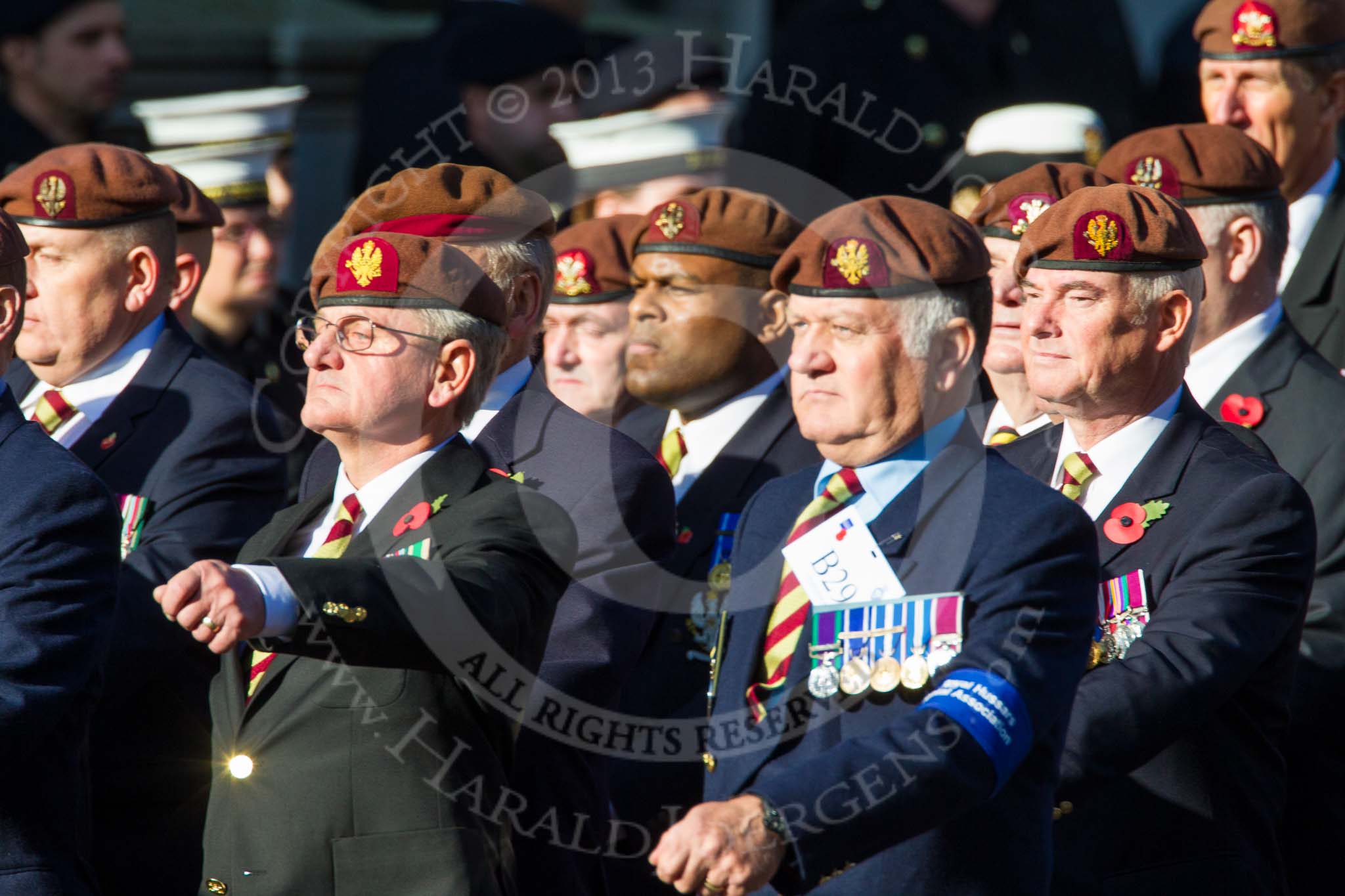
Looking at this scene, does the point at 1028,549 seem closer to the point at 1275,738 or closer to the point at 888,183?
the point at 1275,738

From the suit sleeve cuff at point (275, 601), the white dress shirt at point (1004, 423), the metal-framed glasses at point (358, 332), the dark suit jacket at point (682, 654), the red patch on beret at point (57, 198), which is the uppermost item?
the metal-framed glasses at point (358, 332)

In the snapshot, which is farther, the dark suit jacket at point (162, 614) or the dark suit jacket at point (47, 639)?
the dark suit jacket at point (162, 614)

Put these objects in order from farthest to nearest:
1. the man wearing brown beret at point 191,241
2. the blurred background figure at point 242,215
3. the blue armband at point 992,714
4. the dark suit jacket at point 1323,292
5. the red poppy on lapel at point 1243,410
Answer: the blurred background figure at point 242,215 → the man wearing brown beret at point 191,241 → the dark suit jacket at point 1323,292 → the red poppy on lapel at point 1243,410 → the blue armband at point 992,714

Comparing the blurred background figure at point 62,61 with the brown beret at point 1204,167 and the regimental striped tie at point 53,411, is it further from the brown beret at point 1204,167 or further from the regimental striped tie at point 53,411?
the brown beret at point 1204,167

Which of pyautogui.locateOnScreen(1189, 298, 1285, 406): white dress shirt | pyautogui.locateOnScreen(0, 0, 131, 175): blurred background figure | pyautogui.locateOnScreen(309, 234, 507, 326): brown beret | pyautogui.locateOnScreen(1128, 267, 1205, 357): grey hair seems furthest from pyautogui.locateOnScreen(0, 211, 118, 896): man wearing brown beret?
pyautogui.locateOnScreen(0, 0, 131, 175): blurred background figure

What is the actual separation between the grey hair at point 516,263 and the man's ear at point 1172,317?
1.32 meters

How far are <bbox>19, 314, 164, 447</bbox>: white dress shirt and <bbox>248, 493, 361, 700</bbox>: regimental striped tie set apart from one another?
56.1 inches

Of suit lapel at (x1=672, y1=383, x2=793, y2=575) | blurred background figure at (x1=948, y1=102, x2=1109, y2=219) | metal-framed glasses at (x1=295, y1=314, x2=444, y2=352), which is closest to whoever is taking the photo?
metal-framed glasses at (x1=295, y1=314, x2=444, y2=352)

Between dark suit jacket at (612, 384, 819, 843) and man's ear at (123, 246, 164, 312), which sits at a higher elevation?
man's ear at (123, 246, 164, 312)

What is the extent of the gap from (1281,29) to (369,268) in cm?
316

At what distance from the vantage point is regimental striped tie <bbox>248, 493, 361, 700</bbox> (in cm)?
373

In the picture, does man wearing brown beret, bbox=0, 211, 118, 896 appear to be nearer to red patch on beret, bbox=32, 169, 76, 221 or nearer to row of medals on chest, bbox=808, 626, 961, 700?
red patch on beret, bbox=32, 169, 76, 221

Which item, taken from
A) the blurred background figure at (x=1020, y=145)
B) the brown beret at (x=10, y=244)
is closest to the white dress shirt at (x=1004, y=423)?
the blurred background figure at (x=1020, y=145)

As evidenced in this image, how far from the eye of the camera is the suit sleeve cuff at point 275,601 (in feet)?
10.3
